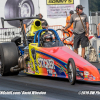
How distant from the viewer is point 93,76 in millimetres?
8086

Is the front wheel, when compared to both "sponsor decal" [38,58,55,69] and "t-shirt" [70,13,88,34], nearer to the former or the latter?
"sponsor decal" [38,58,55,69]

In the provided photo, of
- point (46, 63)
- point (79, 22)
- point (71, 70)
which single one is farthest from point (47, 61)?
point (79, 22)

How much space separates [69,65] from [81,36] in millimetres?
4882

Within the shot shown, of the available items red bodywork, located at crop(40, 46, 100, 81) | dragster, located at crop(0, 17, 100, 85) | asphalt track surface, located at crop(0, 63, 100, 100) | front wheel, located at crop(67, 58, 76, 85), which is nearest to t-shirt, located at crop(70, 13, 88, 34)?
dragster, located at crop(0, 17, 100, 85)

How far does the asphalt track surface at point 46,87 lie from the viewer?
699cm

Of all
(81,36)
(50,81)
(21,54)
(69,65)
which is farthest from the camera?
(81,36)

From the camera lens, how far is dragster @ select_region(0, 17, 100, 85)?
8219mm

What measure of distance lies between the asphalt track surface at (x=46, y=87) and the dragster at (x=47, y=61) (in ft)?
0.60

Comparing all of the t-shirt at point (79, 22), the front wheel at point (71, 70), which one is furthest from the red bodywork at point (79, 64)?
the t-shirt at point (79, 22)

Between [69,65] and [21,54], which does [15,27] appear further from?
[69,65]

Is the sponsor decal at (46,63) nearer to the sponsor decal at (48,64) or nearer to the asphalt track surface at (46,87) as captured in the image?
the sponsor decal at (48,64)

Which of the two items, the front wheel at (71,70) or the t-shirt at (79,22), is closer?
the front wheel at (71,70)

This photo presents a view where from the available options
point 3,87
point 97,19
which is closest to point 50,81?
point 3,87

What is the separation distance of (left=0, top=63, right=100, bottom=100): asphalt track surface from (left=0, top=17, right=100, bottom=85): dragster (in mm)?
183
